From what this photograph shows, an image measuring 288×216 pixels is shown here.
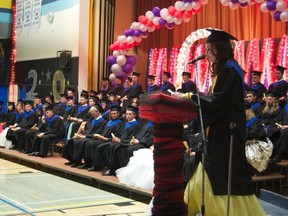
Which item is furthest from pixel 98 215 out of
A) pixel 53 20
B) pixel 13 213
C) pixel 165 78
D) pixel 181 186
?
pixel 53 20

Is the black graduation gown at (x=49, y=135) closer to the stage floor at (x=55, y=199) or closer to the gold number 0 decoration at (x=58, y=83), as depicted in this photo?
the stage floor at (x=55, y=199)

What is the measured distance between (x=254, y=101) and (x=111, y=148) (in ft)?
8.78

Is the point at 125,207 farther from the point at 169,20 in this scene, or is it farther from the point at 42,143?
the point at 169,20

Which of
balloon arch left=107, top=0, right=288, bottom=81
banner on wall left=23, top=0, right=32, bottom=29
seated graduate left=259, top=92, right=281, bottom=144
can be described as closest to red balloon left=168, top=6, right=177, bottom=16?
balloon arch left=107, top=0, right=288, bottom=81

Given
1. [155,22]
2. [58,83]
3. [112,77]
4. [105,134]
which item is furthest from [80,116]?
[58,83]

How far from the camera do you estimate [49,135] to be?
11.0 metres

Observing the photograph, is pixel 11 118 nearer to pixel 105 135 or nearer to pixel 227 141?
pixel 105 135

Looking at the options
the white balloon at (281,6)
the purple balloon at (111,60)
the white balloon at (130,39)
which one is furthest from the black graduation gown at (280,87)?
the purple balloon at (111,60)

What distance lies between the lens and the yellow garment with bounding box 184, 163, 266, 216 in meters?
3.38

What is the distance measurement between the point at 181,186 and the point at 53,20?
534 inches

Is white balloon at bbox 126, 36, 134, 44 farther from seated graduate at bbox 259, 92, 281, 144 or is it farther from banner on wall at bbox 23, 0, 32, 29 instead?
banner on wall at bbox 23, 0, 32, 29

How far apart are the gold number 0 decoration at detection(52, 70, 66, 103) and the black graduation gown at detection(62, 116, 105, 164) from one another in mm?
5351

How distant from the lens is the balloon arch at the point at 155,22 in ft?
33.4

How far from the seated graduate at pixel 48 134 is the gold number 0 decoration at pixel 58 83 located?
3.65 m
